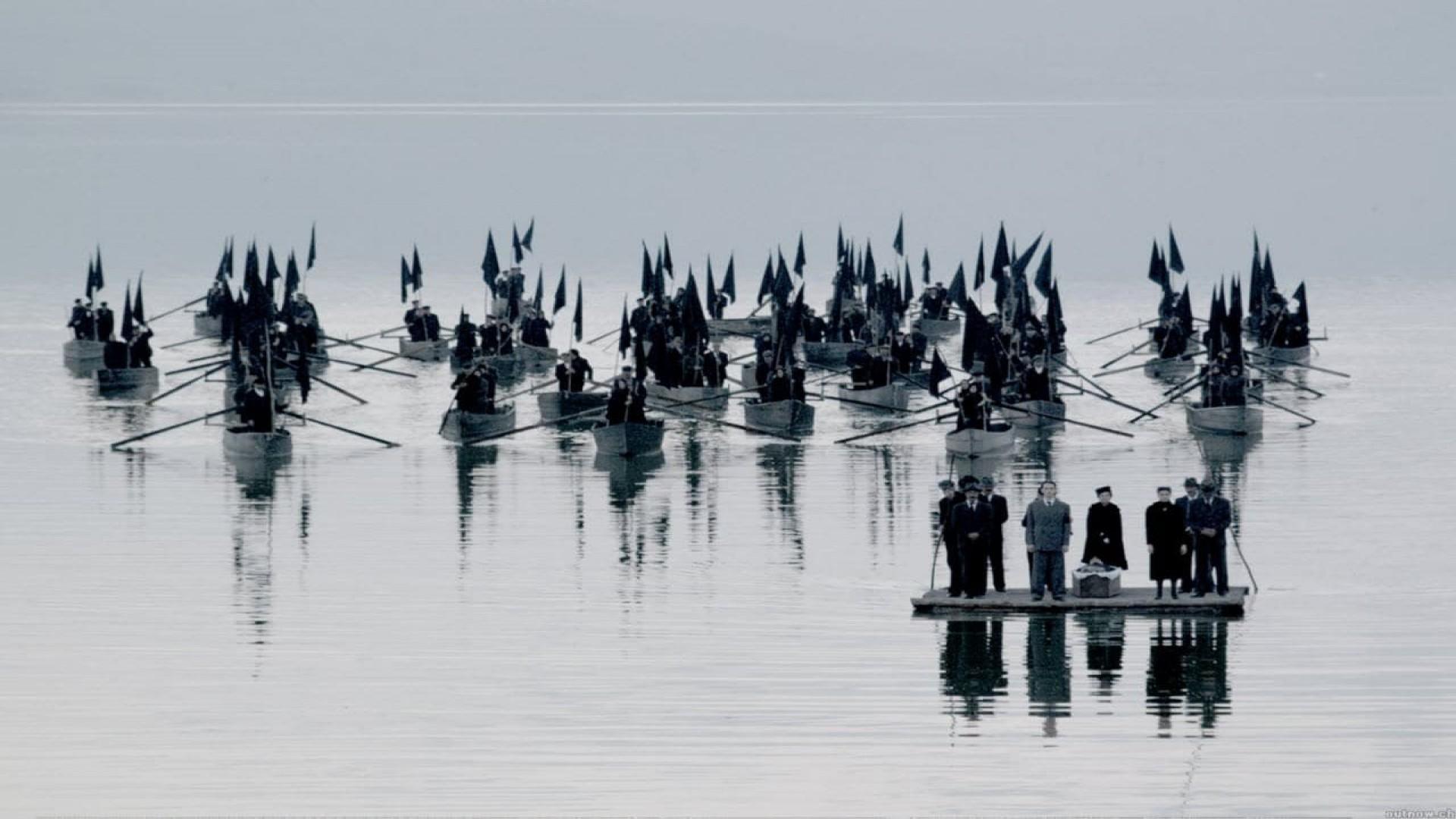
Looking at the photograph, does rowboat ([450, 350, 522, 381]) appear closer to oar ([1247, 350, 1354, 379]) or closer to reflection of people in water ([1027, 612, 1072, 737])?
oar ([1247, 350, 1354, 379])

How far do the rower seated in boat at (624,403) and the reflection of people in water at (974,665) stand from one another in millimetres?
20987

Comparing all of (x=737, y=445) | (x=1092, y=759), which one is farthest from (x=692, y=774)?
(x=737, y=445)

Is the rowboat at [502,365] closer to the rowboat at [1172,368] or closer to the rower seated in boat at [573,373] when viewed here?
the rower seated in boat at [573,373]

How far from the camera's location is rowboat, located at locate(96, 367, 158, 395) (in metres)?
69.1

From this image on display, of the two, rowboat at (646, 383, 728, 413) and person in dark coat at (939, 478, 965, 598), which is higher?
rowboat at (646, 383, 728, 413)

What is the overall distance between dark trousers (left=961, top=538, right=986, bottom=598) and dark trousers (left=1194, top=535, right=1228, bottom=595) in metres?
2.54

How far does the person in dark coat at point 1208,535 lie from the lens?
33.5 metres

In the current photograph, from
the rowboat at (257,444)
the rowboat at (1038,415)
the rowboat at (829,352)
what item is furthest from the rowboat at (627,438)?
the rowboat at (829,352)

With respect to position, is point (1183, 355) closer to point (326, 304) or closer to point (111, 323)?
point (111, 323)

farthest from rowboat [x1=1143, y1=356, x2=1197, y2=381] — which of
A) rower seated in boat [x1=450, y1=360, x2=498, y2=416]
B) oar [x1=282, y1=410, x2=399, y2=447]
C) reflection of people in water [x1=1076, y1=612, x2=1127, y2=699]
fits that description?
reflection of people in water [x1=1076, y1=612, x2=1127, y2=699]

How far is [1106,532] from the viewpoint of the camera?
33969 mm

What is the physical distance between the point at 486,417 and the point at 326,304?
146ft

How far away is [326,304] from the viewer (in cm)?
10138

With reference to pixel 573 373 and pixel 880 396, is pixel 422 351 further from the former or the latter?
pixel 880 396
